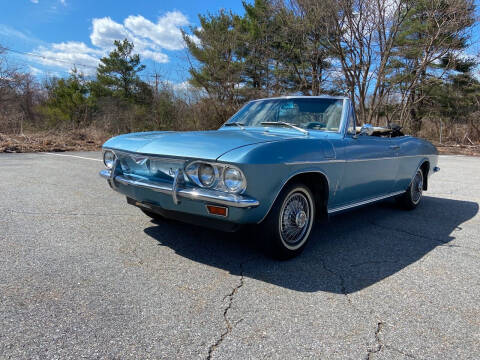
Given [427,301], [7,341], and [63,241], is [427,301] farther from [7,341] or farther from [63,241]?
[63,241]

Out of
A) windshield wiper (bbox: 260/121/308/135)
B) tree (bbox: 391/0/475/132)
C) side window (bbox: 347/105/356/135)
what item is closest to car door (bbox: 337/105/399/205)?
side window (bbox: 347/105/356/135)

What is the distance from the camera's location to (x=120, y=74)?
104ft

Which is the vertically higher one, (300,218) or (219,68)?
(219,68)

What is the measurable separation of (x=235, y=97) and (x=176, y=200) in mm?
18941

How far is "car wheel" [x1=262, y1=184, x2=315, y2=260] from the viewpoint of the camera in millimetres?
2895

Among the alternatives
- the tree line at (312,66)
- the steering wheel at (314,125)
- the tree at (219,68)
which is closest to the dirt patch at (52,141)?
the tree line at (312,66)

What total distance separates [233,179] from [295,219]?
84 centimetres

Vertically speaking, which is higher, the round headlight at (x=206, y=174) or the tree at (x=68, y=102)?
the tree at (x=68, y=102)

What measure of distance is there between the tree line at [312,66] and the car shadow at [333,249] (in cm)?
1600

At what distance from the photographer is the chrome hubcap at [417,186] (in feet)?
18.1

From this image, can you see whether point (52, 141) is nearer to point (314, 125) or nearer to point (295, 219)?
point (314, 125)

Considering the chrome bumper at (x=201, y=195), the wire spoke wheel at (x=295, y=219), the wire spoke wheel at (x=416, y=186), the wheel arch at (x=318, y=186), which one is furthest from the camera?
the wire spoke wheel at (x=416, y=186)

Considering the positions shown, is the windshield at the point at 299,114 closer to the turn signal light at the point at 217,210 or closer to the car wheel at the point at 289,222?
the car wheel at the point at 289,222

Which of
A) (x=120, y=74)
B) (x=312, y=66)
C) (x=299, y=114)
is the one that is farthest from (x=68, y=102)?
(x=299, y=114)
